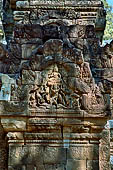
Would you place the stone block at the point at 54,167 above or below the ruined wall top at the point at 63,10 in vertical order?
below

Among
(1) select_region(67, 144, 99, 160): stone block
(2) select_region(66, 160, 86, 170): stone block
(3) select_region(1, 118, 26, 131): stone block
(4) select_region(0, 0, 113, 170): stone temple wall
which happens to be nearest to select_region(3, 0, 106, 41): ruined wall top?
(4) select_region(0, 0, 113, 170): stone temple wall

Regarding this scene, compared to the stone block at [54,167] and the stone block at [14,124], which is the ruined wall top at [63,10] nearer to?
the stone block at [14,124]

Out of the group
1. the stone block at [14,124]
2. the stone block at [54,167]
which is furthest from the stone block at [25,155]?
the stone block at [14,124]

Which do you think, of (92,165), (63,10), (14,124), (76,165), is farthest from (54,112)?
(63,10)

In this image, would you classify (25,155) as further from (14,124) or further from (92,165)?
(92,165)

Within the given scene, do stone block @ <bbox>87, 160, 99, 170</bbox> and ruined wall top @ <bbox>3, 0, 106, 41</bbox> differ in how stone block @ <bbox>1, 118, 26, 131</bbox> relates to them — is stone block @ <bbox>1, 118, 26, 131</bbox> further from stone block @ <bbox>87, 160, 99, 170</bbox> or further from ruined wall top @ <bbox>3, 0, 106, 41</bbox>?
ruined wall top @ <bbox>3, 0, 106, 41</bbox>

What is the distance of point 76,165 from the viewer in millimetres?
4586

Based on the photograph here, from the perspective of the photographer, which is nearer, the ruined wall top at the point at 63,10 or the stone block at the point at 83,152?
the stone block at the point at 83,152

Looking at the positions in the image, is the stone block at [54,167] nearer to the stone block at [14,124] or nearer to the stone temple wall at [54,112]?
the stone temple wall at [54,112]

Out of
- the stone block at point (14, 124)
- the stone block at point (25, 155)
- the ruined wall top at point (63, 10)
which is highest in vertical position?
the ruined wall top at point (63, 10)

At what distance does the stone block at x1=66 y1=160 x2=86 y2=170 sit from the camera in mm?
4566

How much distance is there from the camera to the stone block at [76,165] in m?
4.57

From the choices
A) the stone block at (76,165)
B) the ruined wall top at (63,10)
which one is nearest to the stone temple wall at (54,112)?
the stone block at (76,165)

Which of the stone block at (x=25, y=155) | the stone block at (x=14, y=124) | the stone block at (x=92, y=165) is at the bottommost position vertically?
the stone block at (x=92, y=165)
